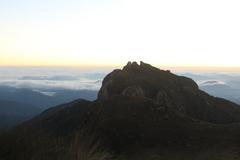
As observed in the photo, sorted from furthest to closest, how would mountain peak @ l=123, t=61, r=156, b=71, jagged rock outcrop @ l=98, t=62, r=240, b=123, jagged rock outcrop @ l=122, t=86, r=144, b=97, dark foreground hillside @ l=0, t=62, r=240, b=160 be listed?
1. mountain peak @ l=123, t=61, r=156, b=71
2. jagged rock outcrop @ l=122, t=86, r=144, b=97
3. jagged rock outcrop @ l=98, t=62, r=240, b=123
4. dark foreground hillside @ l=0, t=62, r=240, b=160

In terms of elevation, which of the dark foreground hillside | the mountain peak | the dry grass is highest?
the dry grass

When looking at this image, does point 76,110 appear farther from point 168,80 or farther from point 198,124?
point 198,124

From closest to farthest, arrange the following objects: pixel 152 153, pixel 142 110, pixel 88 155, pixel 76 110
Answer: pixel 88 155, pixel 152 153, pixel 142 110, pixel 76 110

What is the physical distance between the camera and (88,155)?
1592 cm

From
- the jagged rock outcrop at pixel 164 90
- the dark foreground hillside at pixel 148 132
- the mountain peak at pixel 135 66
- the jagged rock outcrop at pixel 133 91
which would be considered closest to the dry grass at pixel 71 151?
the dark foreground hillside at pixel 148 132

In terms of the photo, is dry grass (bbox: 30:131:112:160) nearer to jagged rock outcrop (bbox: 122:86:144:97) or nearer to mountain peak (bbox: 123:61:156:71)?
jagged rock outcrop (bbox: 122:86:144:97)

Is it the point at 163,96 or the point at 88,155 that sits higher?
the point at 88,155

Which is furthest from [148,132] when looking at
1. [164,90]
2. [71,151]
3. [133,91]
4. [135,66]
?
[135,66]

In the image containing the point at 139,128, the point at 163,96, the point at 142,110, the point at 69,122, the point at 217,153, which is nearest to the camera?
the point at 217,153

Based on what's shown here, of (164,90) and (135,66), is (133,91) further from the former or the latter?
(135,66)

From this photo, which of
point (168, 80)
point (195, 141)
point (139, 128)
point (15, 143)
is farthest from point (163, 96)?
point (15, 143)

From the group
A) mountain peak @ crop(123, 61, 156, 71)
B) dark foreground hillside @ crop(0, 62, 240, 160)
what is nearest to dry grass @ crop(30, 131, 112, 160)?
dark foreground hillside @ crop(0, 62, 240, 160)

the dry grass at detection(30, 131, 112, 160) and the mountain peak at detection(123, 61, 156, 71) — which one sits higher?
the dry grass at detection(30, 131, 112, 160)

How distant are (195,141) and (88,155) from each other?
37284 mm
